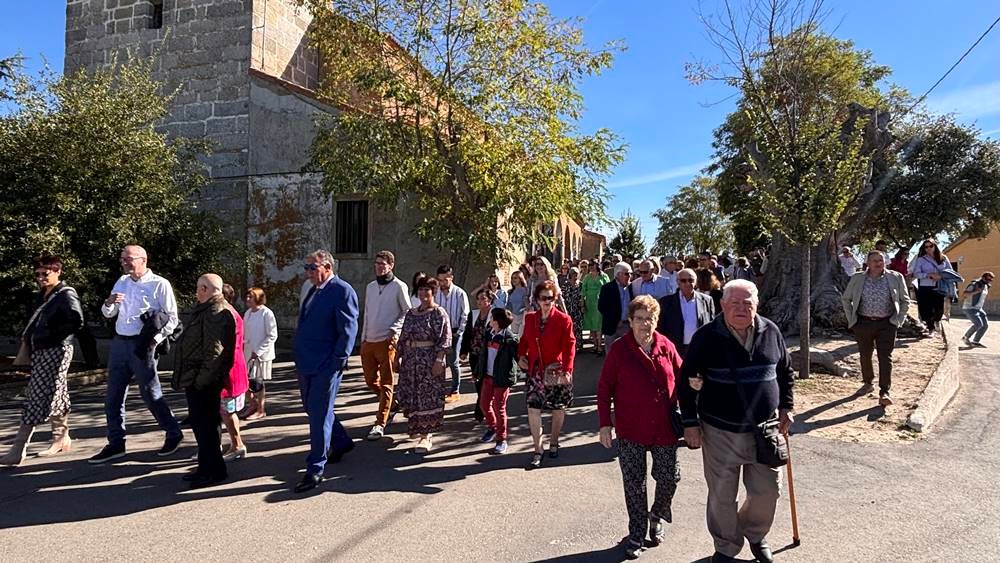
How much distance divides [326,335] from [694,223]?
45445 mm

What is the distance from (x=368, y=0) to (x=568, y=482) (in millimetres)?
8863

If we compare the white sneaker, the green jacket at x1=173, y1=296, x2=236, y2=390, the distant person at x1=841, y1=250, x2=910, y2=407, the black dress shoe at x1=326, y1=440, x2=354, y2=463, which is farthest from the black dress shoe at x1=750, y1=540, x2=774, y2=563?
the distant person at x1=841, y1=250, x2=910, y2=407

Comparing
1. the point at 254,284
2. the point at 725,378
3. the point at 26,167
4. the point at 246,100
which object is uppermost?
the point at 246,100

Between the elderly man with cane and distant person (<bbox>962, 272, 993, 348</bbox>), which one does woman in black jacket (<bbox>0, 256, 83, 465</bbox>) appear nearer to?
the elderly man with cane

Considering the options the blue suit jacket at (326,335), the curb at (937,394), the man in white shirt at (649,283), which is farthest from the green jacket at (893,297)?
the blue suit jacket at (326,335)

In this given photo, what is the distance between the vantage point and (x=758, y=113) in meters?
9.08

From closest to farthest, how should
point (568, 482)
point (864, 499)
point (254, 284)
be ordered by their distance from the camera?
point (864, 499) < point (568, 482) < point (254, 284)

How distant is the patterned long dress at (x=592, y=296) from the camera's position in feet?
35.8

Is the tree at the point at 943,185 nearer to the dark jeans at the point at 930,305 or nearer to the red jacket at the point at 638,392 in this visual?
the dark jeans at the point at 930,305

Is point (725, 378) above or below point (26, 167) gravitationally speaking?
below

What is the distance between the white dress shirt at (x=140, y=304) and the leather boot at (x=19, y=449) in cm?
125

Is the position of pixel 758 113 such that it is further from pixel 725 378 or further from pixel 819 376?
pixel 725 378

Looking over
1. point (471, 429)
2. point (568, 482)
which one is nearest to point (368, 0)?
point (471, 429)

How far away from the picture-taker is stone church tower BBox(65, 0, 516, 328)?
46.1 ft
